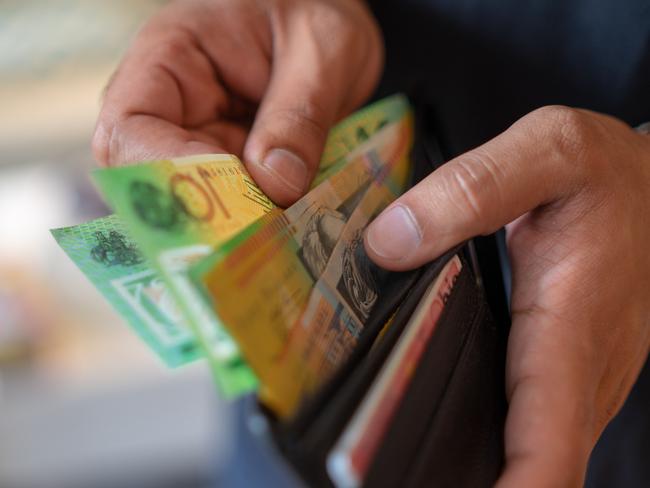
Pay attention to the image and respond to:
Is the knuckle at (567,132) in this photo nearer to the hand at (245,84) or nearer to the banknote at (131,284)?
the hand at (245,84)

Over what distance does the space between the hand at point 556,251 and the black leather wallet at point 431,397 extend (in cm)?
2

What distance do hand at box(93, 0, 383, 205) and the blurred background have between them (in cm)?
93

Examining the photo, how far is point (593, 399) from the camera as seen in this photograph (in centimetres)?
54

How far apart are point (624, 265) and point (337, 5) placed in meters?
0.52

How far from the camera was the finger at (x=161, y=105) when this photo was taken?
2.18 feet

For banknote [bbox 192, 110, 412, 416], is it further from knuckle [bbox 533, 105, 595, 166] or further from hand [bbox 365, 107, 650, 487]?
knuckle [bbox 533, 105, 595, 166]

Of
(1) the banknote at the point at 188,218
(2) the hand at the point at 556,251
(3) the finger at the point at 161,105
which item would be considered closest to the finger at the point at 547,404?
(2) the hand at the point at 556,251

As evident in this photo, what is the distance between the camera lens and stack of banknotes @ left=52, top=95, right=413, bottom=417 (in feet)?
1.25

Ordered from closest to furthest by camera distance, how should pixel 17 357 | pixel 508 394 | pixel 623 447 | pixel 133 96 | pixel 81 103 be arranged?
pixel 508 394 < pixel 133 96 < pixel 623 447 < pixel 81 103 < pixel 17 357

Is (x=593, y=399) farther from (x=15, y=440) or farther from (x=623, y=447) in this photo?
(x=15, y=440)

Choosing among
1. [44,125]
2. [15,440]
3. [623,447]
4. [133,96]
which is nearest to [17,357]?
[15,440]

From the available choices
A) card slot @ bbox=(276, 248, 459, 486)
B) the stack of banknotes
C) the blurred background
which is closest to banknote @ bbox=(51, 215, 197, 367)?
the stack of banknotes

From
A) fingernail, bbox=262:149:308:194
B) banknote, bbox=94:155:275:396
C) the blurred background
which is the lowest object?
the blurred background

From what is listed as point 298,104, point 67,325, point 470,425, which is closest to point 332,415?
point 470,425
